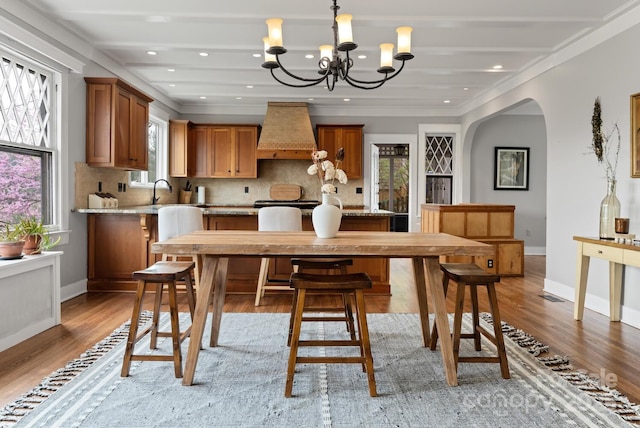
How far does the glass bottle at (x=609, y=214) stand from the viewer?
138 inches

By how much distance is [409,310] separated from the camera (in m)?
3.91

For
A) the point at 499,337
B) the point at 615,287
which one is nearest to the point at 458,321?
the point at 499,337

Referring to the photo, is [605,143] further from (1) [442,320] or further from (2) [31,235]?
(2) [31,235]

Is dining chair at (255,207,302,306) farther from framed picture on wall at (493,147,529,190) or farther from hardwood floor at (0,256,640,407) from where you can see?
framed picture on wall at (493,147,529,190)

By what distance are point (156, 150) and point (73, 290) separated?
3.23 m

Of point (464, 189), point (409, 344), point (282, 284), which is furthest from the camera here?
point (464, 189)

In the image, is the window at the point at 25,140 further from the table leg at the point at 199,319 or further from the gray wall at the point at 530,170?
the gray wall at the point at 530,170

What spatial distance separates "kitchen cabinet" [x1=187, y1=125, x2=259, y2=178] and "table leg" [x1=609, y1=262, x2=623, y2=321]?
5.33 m

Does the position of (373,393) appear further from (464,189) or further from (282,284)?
(464,189)

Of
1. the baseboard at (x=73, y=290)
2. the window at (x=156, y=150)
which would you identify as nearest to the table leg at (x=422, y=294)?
the baseboard at (x=73, y=290)

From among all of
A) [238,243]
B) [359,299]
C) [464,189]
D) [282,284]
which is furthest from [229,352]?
[464,189]

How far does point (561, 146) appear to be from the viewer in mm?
4609

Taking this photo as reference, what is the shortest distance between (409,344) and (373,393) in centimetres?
87

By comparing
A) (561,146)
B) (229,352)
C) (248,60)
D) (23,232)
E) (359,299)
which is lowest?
→ (229,352)
